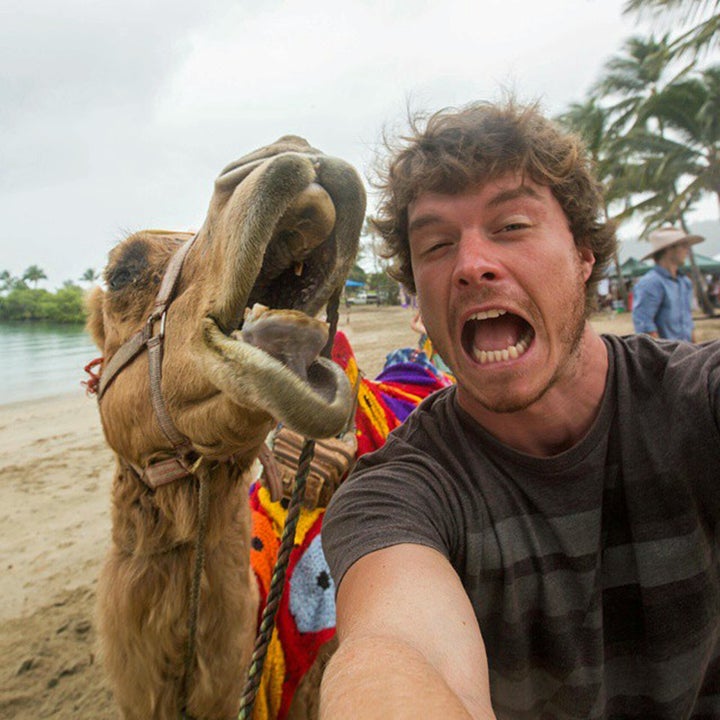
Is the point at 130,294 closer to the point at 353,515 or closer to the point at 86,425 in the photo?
the point at 353,515

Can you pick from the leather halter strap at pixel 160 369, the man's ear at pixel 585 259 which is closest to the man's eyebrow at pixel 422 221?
the man's ear at pixel 585 259

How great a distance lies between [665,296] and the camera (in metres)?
5.36

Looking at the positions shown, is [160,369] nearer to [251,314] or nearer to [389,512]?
[251,314]

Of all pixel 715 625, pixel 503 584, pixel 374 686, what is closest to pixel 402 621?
pixel 374 686

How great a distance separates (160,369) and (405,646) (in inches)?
38.9

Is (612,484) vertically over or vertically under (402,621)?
over

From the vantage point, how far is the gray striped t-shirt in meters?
1.38

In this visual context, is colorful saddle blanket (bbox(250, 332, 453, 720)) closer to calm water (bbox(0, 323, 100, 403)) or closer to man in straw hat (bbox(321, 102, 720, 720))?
man in straw hat (bbox(321, 102, 720, 720))

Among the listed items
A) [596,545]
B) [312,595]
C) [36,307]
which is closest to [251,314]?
[596,545]

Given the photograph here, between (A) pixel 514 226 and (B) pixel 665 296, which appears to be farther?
(B) pixel 665 296

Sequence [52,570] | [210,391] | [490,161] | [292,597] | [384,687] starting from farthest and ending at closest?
[52,570], [292,597], [490,161], [210,391], [384,687]

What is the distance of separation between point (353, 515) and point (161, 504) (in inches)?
25.5

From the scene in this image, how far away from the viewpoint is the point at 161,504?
1.61 meters

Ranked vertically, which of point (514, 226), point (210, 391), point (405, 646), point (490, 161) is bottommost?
point (405, 646)
